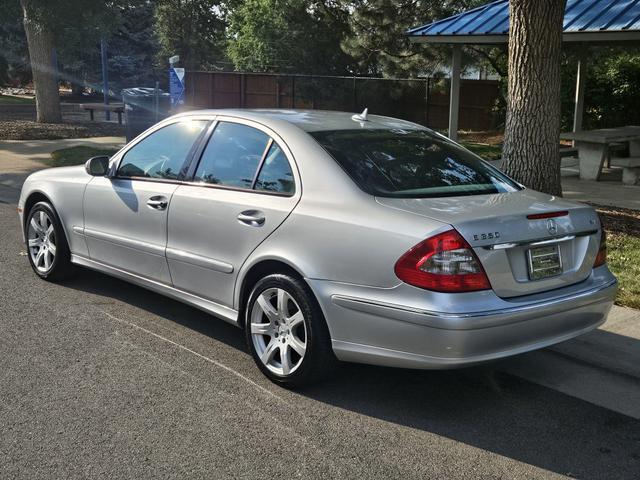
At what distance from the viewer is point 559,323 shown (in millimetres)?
3918

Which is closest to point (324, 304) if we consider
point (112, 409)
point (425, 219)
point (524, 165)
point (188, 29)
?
point (425, 219)

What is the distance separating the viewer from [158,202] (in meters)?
5.02

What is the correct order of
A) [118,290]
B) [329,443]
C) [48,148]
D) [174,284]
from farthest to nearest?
[48,148]
[118,290]
[174,284]
[329,443]

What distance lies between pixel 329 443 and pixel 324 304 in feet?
2.44

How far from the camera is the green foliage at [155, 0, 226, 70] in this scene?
171 ft

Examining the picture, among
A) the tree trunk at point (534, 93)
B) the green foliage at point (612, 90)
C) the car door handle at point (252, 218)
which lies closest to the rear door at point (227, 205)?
the car door handle at point (252, 218)

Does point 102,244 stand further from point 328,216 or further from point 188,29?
point 188,29

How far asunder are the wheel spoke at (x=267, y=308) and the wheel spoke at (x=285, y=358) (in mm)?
176

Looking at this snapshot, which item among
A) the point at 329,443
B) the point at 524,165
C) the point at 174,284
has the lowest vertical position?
Answer: the point at 329,443

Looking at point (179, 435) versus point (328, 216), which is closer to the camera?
point (179, 435)

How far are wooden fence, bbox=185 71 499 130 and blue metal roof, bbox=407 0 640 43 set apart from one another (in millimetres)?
7500

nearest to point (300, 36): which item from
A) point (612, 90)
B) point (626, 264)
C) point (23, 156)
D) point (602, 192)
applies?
point (612, 90)

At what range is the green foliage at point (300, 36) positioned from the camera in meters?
28.7

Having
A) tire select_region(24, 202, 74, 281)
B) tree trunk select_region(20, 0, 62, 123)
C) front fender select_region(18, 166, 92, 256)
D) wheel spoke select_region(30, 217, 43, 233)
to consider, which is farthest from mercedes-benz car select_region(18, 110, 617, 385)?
tree trunk select_region(20, 0, 62, 123)
